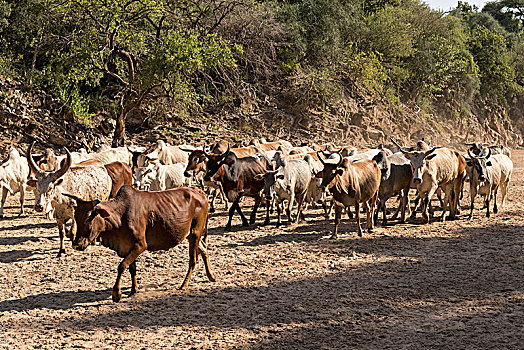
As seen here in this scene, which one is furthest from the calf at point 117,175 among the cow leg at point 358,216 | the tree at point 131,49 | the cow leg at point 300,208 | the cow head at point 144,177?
the tree at point 131,49

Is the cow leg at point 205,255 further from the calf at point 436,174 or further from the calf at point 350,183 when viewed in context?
the calf at point 436,174

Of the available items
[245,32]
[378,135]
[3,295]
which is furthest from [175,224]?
[378,135]

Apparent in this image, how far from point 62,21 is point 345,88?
18213 mm

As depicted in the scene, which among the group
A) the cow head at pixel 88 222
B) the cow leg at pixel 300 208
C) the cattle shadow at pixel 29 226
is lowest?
the cattle shadow at pixel 29 226

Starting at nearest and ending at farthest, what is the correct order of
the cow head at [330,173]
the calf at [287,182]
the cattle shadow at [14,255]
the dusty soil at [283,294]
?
the dusty soil at [283,294] < the cattle shadow at [14,255] < the cow head at [330,173] < the calf at [287,182]

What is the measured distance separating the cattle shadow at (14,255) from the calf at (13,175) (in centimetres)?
385

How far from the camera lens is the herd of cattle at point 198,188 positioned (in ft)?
23.9

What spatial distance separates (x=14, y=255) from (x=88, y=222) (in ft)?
12.9

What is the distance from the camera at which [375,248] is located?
1044cm

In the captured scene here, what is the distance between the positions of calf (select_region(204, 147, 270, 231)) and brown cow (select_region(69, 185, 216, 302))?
4308 mm

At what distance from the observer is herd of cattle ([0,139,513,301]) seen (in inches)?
287

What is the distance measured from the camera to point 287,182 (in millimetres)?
12602

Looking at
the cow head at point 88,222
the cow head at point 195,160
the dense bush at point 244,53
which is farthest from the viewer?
the dense bush at point 244,53

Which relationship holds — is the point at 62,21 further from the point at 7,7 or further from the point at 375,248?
the point at 375,248
